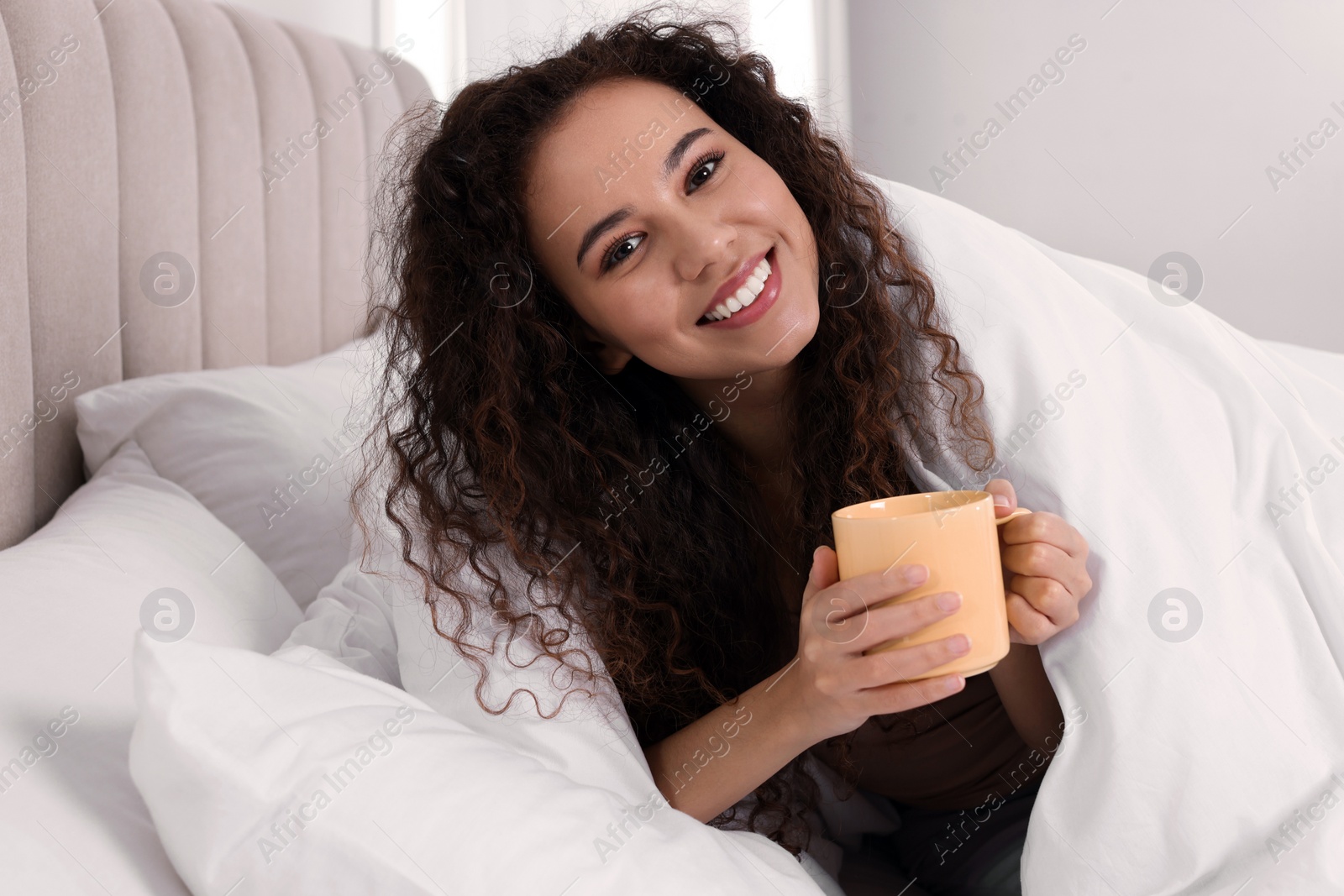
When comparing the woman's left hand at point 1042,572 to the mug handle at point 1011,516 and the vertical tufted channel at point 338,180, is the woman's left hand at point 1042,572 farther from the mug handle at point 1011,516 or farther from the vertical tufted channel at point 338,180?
the vertical tufted channel at point 338,180

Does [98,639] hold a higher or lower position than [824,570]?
lower

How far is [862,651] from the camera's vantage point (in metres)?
0.72

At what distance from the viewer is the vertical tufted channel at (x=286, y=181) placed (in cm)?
154

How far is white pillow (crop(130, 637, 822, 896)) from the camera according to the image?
0.59m

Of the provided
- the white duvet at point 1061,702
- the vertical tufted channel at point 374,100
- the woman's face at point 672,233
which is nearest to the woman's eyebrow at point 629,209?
the woman's face at point 672,233

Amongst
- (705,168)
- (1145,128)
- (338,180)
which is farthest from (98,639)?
(1145,128)

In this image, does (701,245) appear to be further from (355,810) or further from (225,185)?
(225,185)

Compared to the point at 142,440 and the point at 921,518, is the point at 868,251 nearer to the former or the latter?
the point at 921,518

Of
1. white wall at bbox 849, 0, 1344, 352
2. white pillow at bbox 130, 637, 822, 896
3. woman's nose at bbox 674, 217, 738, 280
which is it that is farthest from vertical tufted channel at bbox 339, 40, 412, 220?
white wall at bbox 849, 0, 1344, 352

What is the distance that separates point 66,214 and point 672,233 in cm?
78

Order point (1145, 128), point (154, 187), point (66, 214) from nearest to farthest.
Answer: point (66, 214), point (154, 187), point (1145, 128)

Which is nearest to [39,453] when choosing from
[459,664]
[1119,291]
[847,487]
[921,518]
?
[459,664]

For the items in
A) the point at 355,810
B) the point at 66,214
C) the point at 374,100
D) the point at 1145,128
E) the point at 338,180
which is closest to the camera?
the point at 355,810

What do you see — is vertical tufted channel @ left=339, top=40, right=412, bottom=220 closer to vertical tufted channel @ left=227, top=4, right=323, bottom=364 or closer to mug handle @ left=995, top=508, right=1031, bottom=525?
vertical tufted channel @ left=227, top=4, right=323, bottom=364
